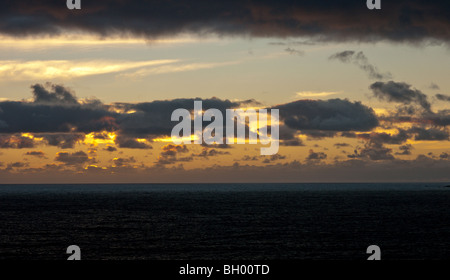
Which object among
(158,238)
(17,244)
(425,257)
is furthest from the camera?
(158,238)

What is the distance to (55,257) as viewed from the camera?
61344mm

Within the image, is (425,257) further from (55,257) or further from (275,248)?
(55,257)

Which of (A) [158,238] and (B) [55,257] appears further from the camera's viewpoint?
(A) [158,238]

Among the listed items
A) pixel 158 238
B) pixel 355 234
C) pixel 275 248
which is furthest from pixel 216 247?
pixel 355 234

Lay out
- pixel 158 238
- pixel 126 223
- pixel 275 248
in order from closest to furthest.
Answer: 1. pixel 275 248
2. pixel 158 238
3. pixel 126 223
